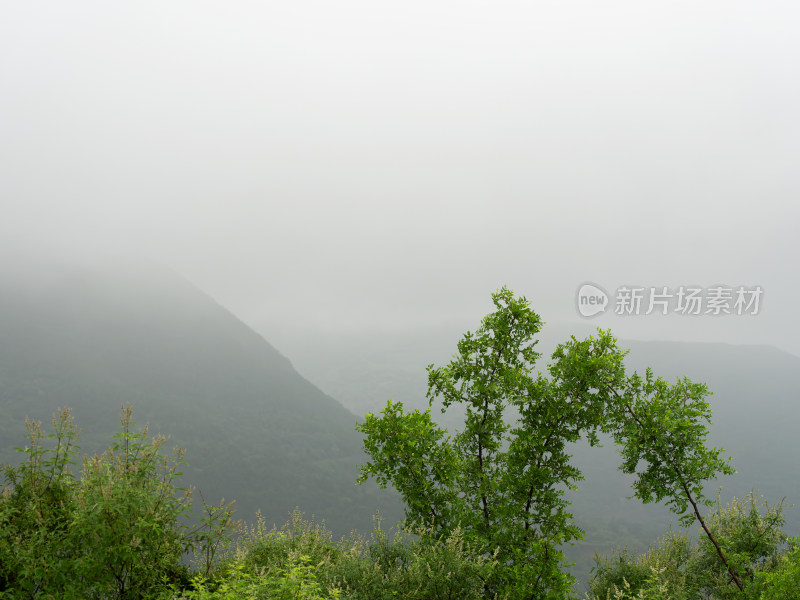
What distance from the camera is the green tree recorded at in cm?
1337

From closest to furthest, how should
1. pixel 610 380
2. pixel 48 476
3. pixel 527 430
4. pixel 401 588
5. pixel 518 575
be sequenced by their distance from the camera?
pixel 48 476 → pixel 401 588 → pixel 518 575 → pixel 610 380 → pixel 527 430

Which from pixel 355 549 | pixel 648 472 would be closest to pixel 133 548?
pixel 355 549

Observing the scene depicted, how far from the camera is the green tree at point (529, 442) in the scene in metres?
13.4

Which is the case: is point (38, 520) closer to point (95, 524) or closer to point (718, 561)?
point (95, 524)

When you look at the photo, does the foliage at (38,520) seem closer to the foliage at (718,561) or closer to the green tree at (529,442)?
the green tree at (529,442)

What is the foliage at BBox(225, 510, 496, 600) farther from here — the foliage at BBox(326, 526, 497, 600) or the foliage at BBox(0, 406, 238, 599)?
the foliage at BBox(0, 406, 238, 599)

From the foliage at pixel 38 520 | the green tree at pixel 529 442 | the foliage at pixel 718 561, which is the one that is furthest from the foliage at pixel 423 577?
the foliage at pixel 718 561

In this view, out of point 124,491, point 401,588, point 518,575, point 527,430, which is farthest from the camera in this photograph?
point 527,430

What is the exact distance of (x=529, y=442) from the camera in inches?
570

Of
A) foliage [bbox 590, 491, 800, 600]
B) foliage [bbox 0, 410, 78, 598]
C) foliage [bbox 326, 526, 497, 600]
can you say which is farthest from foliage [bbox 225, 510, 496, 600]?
foliage [bbox 590, 491, 800, 600]

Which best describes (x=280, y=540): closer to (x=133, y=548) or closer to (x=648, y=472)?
(x=133, y=548)

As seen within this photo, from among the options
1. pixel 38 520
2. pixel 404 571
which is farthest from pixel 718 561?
pixel 38 520

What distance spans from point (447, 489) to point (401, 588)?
493 cm

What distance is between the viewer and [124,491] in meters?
8.19
